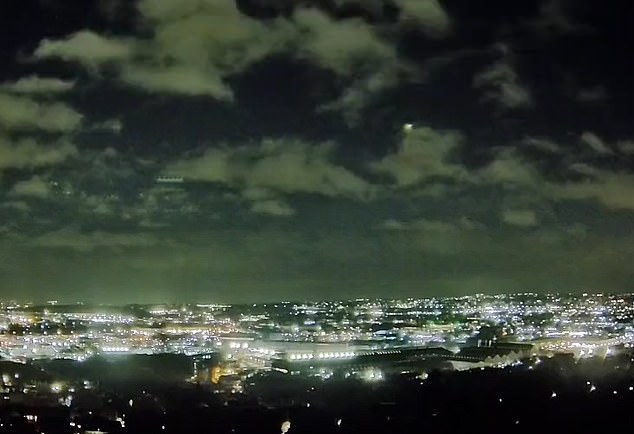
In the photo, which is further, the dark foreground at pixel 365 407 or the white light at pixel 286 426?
the dark foreground at pixel 365 407

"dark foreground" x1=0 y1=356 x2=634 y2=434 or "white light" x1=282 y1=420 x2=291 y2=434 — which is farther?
"dark foreground" x1=0 y1=356 x2=634 y2=434

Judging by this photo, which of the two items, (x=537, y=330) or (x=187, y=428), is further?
(x=537, y=330)

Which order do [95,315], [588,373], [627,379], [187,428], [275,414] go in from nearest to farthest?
[187,428] → [275,414] → [627,379] → [588,373] → [95,315]

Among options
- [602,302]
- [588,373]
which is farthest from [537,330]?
[588,373]

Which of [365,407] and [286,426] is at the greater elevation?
[365,407]

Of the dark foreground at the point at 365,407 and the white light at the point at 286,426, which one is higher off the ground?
the dark foreground at the point at 365,407

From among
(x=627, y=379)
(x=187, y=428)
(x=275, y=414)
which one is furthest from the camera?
(x=627, y=379)

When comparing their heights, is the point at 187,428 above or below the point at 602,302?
below

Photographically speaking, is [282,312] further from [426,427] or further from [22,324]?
[426,427]

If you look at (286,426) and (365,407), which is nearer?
(286,426)

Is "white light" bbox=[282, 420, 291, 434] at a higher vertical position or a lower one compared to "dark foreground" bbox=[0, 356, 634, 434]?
lower
